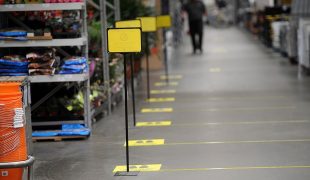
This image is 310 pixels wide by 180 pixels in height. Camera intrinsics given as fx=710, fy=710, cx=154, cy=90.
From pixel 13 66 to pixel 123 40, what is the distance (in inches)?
77.3

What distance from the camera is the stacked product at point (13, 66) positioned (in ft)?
31.3

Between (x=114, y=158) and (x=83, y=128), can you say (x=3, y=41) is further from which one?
(x=114, y=158)

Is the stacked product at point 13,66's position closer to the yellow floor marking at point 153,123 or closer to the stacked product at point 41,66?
the stacked product at point 41,66

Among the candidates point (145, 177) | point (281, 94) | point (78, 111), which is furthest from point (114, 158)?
point (281, 94)

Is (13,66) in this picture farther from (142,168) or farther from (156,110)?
(156,110)

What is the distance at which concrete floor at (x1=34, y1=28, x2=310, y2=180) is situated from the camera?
7711 millimetres

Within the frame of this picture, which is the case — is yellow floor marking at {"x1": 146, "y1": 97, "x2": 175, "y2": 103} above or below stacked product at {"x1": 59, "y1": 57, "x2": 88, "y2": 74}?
below

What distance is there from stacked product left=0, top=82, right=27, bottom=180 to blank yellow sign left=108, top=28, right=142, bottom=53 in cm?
191

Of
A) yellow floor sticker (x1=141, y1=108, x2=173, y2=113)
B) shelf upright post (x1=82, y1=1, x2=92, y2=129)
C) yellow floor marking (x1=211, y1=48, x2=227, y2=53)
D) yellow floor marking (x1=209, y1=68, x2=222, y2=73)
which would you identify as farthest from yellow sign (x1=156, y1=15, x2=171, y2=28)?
yellow floor marking (x1=211, y1=48, x2=227, y2=53)

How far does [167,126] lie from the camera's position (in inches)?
418

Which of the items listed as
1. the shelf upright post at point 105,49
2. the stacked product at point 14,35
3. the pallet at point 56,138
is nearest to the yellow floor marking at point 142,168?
the pallet at point 56,138

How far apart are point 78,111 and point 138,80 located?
19.8ft

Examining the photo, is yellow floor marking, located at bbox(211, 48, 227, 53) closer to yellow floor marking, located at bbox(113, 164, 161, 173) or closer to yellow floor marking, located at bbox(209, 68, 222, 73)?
yellow floor marking, located at bbox(209, 68, 222, 73)

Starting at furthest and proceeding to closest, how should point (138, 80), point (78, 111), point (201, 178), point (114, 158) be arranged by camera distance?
1. point (138, 80)
2. point (78, 111)
3. point (114, 158)
4. point (201, 178)
